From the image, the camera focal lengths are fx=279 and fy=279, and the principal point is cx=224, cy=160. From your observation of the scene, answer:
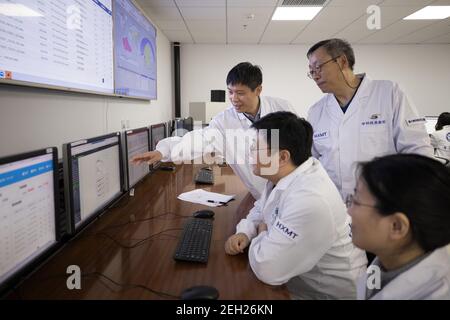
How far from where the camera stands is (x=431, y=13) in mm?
3457

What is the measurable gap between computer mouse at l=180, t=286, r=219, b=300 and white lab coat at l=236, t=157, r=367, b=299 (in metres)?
0.18

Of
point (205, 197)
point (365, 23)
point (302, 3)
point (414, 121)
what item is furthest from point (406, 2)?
point (205, 197)

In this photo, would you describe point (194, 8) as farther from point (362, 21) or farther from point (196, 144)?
point (362, 21)

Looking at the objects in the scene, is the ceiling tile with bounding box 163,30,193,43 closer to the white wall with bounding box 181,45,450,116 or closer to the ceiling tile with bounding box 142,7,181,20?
the white wall with bounding box 181,45,450,116

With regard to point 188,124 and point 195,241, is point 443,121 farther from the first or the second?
point 195,241

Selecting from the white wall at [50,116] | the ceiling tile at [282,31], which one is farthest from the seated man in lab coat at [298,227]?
the ceiling tile at [282,31]

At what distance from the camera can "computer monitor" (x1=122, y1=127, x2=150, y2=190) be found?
1.56 metres

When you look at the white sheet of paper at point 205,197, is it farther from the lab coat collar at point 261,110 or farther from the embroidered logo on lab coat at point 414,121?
the embroidered logo on lab coat at point 414,121

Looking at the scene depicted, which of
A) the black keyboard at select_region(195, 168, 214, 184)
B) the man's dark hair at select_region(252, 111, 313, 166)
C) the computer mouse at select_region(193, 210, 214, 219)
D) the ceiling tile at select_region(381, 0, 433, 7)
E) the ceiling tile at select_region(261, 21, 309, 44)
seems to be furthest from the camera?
the ceiling tile at select_region(261, 21, 309, 44)

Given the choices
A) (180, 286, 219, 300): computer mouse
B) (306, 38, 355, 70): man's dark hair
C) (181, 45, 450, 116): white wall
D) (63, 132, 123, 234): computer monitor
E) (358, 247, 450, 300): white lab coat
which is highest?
(181, 45, 450, 116): white wall

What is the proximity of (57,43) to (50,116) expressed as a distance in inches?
14.0

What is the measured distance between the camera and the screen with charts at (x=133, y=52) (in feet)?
7.12

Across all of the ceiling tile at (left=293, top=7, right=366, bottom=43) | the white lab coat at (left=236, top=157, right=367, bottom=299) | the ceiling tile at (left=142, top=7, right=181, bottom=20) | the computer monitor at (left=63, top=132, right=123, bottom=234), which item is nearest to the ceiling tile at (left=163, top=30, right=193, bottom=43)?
the ceiling tile at (left=142, top=7, right=181, bottom=20)
